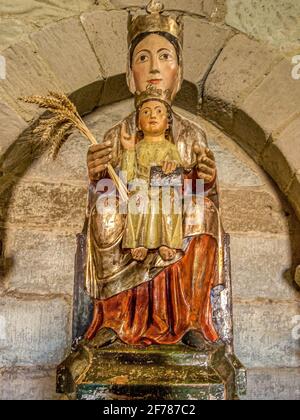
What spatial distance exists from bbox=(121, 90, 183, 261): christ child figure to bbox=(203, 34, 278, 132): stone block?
2.27ft

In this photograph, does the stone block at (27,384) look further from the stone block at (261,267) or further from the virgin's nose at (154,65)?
the virgin's nose at (154,65)

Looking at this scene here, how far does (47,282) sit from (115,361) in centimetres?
87

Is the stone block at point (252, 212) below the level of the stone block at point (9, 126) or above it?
below

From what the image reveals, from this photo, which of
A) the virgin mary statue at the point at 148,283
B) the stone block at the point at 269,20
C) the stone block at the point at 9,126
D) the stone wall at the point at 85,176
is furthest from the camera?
the stone block at the point at 269,20

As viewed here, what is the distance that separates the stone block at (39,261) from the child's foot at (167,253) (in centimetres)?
78

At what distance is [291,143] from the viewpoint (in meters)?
2.81

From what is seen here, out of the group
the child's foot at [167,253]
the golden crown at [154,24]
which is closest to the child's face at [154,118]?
the golden crown at [154,24]

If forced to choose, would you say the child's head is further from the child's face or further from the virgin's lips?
the virgin's lips

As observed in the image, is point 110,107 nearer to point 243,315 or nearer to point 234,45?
point 234,45

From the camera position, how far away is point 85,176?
290 centimetres

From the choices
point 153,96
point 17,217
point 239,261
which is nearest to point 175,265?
point 153,96

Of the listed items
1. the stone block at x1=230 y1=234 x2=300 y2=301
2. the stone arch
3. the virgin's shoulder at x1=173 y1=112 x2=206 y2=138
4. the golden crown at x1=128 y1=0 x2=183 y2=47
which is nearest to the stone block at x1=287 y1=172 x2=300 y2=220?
the stone arch

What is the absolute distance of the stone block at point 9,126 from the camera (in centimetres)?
274

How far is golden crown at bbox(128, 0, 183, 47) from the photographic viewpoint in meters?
2.40
